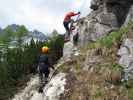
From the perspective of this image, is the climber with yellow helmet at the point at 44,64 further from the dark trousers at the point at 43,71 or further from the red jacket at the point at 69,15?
the red jacket at the point at 69,15

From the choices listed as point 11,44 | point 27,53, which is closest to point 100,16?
point 27,53

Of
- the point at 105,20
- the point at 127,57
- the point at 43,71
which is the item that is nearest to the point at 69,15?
the point at 105,20

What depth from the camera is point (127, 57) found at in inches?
926

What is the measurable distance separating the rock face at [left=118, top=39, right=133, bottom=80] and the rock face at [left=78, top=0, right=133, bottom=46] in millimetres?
10156

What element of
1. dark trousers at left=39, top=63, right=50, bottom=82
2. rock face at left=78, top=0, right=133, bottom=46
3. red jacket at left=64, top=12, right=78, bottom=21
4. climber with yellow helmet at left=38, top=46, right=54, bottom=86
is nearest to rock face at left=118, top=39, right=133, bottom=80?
climber with yellow helmet at left=38, top=46, right=54, bottom=86

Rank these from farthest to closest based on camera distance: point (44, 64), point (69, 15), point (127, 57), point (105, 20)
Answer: point (69, 15) → point (105, 20) → point (44, 64) → point (127, 57)

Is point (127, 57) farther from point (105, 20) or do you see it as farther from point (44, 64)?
point (105, 20)

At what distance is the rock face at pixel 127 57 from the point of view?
22.6m

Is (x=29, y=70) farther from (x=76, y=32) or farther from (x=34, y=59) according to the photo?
(x=76, y=32)

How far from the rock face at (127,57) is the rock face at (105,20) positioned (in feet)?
33.3

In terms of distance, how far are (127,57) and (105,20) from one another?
12.8m

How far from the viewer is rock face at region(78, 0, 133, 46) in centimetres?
3531

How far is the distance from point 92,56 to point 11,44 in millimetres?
102343

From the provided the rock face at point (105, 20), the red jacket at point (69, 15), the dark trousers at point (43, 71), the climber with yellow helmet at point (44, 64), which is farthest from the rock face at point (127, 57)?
the red jacket at point (69, 15)
